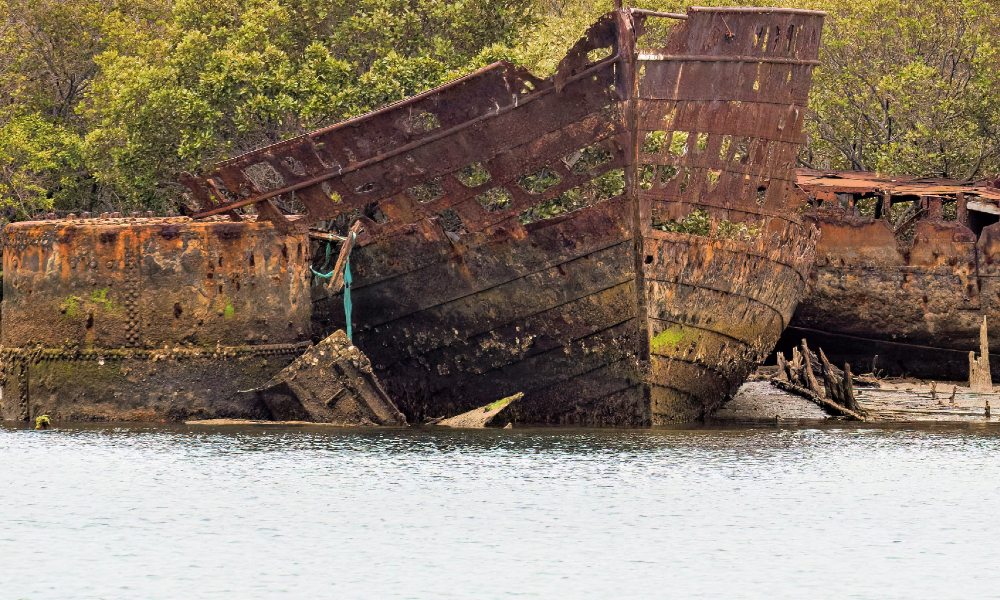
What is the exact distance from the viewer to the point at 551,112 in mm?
20422

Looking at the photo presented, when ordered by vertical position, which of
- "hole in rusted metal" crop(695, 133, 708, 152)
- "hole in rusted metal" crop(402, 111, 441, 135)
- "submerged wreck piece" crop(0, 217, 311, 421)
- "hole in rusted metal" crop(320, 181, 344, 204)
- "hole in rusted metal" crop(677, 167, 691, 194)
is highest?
"hole in rusted metal" crop(402, 111, 441, 135)

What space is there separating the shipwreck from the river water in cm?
63

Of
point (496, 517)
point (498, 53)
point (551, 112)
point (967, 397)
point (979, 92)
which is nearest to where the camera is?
point (496, 517)

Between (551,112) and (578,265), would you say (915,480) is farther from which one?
(551,112)

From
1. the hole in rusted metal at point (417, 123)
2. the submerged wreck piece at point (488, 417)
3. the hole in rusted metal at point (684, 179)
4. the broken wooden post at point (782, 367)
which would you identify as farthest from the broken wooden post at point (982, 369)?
the hole in rusted metal at point (417, 123)

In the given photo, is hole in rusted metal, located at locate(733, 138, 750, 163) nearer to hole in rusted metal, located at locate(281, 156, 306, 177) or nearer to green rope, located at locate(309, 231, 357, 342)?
green rope, located at locate(309, 231, 357, 342)

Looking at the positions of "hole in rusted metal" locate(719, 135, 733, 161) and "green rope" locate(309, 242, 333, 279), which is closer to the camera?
"green rope" locate(309, 242, 333, 279)

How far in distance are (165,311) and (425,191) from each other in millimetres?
4904

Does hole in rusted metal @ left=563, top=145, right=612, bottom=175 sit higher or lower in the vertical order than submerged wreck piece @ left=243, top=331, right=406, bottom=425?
higher

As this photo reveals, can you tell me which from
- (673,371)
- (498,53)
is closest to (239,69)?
(498,53)

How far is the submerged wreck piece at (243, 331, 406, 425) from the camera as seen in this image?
20.5m

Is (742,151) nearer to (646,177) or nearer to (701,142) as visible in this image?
(701,142)

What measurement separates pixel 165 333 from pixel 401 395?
284cm

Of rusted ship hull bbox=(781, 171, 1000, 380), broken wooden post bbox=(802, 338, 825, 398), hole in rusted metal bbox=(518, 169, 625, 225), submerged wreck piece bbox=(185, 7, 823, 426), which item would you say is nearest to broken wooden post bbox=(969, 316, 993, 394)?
rusted ship hull bbox=(781, 171, 1000, 380)
